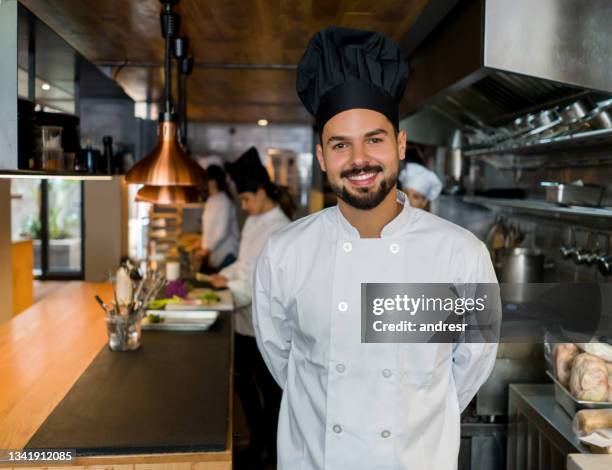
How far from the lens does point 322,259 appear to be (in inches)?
67.3

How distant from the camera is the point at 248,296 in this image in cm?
412

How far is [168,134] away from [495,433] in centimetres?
169

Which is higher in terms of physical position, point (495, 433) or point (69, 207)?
point (69, 207)

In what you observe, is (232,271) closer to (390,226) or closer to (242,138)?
(390,226)

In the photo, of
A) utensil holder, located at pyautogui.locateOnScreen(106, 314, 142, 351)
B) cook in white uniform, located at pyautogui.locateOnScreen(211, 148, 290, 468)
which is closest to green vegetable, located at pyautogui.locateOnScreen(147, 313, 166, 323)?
utensil holder, located at pyautogui.locateOnScreen(106, 314, 142, 351)

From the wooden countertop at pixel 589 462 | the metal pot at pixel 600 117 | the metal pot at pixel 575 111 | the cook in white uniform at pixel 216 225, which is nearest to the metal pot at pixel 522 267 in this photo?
the metal pot at pixel 575 111

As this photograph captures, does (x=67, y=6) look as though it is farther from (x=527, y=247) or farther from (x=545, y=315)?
(x=527, y=247)

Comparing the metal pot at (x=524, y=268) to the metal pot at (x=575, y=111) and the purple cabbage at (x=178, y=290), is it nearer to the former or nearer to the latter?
the metal pot at (x=575, y=111)

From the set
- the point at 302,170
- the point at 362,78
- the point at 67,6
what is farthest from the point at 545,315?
the point at 302,170

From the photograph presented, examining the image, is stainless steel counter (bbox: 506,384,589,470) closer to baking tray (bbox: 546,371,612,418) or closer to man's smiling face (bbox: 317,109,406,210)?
baking tray (bbox: 546,371,612,418)

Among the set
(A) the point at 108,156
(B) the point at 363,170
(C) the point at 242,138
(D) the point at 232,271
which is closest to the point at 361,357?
(B) the point at 363,170

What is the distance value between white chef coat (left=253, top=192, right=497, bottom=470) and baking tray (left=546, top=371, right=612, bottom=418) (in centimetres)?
40

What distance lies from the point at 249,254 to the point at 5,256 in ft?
6.66

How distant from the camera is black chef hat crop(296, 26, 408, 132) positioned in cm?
160
